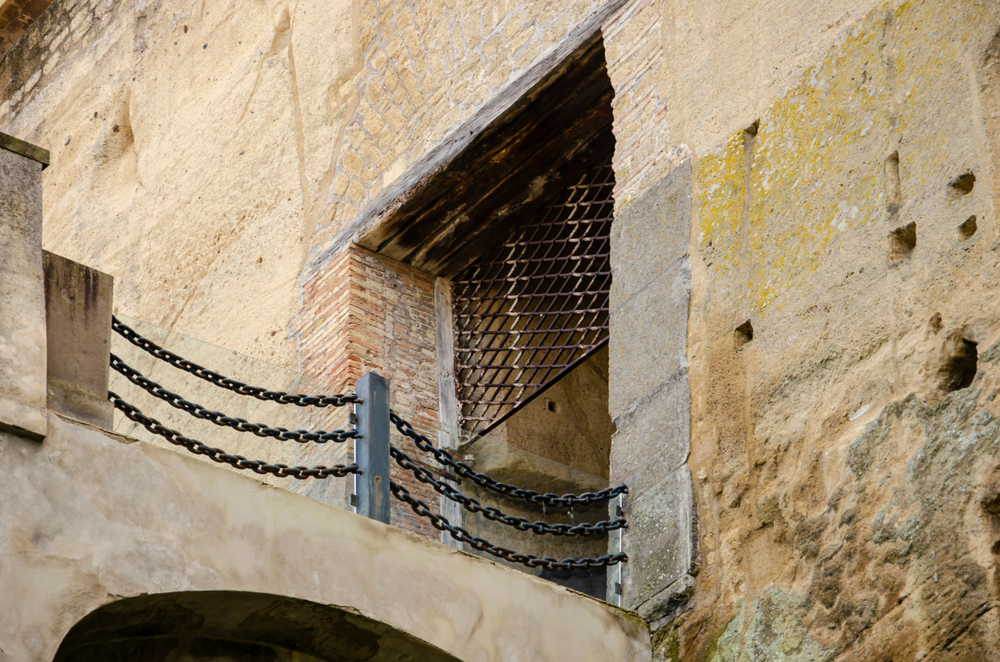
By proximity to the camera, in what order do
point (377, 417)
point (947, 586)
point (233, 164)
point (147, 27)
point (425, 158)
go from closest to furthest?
point (947, 586) < point (377, 417) < point (425, 158) < point (233, 164) < point (147, 27)

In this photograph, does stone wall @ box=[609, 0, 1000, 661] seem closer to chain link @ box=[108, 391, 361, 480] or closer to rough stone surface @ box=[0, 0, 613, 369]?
chain link @ box=[108, 391, 361, 480]

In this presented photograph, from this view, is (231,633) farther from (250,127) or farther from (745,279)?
(250,127)

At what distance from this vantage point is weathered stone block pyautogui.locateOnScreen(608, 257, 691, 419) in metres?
4.70

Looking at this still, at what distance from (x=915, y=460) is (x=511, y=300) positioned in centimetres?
279

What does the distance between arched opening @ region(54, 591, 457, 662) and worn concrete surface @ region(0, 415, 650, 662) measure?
0.17 ft

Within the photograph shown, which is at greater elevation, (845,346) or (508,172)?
(508,172)

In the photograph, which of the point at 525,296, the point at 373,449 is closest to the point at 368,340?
the point at 525,296

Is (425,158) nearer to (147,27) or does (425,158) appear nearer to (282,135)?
(282,135)

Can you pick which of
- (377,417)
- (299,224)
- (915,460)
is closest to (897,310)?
(915,460)

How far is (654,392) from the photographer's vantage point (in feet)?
15.4

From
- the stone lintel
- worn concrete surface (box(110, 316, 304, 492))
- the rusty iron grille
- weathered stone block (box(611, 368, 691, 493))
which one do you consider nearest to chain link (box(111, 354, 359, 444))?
the stone lintel

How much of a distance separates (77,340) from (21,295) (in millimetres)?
209

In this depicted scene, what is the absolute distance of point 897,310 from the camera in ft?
13.1

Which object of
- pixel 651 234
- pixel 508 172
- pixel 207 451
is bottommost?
pixel 207 451
